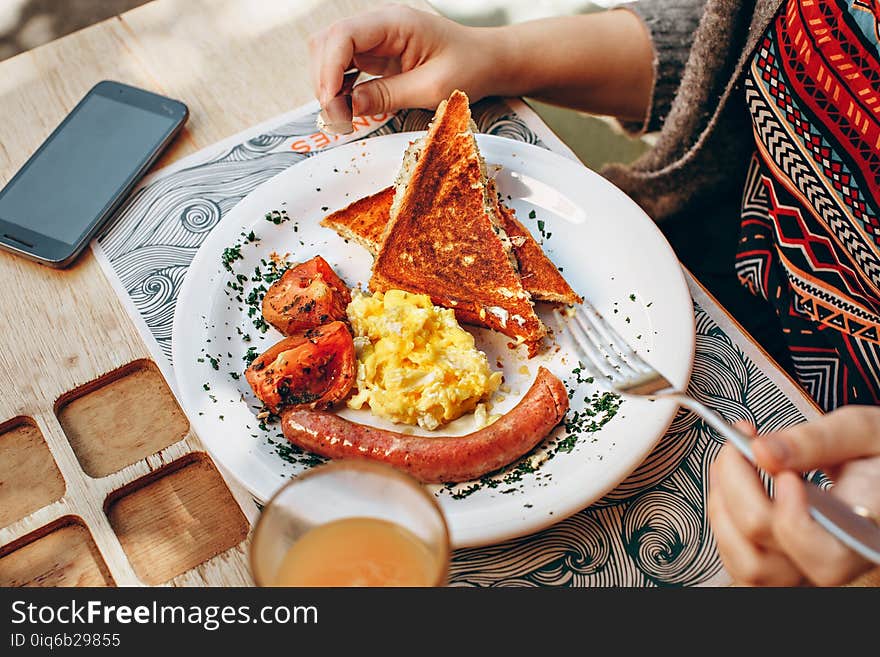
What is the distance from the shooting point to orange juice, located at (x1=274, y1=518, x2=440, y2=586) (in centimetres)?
95

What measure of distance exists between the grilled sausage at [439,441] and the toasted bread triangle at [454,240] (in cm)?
22

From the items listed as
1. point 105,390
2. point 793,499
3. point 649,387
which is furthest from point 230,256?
point 793,499

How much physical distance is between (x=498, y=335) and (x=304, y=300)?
420mm

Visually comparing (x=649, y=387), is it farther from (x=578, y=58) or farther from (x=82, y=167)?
(x=82, y=167)

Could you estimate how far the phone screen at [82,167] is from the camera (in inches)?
68.6

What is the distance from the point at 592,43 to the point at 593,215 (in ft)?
2.02

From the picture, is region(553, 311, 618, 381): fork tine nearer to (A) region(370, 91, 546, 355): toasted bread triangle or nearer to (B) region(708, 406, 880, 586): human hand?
(A) region(370, 91, 546, 355): toasted bread triangle

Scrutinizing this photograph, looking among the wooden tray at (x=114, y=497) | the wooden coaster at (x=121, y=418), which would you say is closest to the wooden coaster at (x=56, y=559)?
the wooden tray at (x=114, y=497)

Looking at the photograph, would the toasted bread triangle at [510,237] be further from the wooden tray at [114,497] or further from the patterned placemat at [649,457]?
the wooden tray at [114,497]

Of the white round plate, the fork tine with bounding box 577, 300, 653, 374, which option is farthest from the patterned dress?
A: the fork tine with bounding box 577, 300, 653, 374

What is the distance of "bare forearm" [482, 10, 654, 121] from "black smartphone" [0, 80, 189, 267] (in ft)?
A: 2.88

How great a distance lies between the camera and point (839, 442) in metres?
1.05
